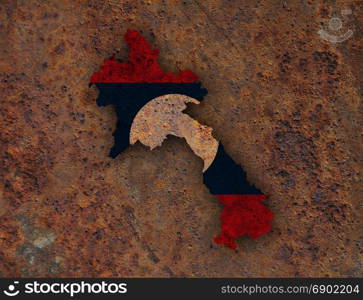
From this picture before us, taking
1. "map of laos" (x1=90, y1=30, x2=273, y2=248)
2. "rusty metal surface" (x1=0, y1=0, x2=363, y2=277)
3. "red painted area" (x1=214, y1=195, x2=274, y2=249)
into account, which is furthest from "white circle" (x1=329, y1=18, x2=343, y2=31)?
"red painted area" (x1=214, y1=195, x2=274, y2=249)

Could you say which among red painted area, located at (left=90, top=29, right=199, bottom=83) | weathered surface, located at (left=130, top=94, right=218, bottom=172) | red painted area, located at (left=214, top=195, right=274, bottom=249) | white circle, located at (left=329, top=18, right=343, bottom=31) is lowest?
red painted area, located at (left=214, top=195, right=274, bottom=249)

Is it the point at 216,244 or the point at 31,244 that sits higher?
the point at 216,244

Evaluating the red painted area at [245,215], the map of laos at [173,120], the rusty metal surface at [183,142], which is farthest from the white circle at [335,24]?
the red painted area at [245,215]

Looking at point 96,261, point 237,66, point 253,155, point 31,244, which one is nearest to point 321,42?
point 237,66

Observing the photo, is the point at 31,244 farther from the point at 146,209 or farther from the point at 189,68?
the point at 189,68

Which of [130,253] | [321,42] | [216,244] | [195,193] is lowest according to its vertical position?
[130,253]

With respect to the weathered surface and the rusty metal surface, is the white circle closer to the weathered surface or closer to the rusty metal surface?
the rusty metal surface

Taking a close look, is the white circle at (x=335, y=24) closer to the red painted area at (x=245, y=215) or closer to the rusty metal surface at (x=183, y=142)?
the rusty metal surface at (x=183, y=142)
